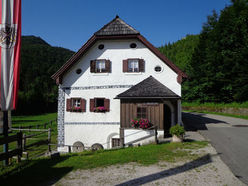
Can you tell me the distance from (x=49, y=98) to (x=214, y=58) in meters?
56.2

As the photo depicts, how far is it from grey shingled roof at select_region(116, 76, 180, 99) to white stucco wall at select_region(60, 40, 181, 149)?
19.2 inches

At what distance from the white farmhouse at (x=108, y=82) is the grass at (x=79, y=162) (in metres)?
4.07

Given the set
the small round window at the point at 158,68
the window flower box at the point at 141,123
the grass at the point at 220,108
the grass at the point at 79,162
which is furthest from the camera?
the grass at the point at 220,108

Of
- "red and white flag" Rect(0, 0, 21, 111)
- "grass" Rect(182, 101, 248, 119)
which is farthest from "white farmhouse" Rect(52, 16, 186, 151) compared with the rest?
"grass" Rect(182, 101, 248, 119)

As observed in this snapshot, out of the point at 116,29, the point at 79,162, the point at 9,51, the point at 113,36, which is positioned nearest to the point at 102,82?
the point at 113,36

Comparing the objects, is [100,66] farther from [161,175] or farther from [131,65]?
[161,175]

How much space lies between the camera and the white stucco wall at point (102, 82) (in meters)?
14.2

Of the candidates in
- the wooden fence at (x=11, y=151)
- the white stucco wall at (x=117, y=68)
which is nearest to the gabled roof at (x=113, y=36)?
the white stucco wall at (x=117, y=68)

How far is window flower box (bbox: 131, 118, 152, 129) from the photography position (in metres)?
12.4

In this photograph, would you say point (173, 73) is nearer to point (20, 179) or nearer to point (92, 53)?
point (92, 53)

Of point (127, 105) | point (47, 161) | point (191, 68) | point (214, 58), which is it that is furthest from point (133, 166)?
point (191, 68)

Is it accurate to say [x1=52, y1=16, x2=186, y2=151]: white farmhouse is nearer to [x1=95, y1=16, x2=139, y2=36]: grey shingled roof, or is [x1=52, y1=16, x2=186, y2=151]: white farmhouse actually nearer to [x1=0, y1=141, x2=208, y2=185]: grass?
[x1=95, y1=16, x2=139, y2=36]: grey shingled roof

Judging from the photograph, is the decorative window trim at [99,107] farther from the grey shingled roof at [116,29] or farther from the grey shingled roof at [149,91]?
the grey shingled roof at [116,29]

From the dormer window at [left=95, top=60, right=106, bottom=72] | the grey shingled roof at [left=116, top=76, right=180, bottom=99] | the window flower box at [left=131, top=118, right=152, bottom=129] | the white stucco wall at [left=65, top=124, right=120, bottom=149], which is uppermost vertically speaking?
the dormer window at [left=95, top=60, right=106, bottom=72]
